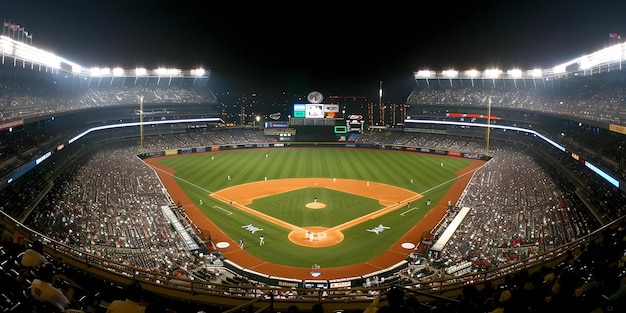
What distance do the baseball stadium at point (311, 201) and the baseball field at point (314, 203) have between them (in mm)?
191

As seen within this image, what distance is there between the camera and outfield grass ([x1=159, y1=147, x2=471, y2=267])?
85.0ft

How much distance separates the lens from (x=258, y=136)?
243 feet

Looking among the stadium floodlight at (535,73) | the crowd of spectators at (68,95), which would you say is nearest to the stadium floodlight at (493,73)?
the stadium floodlight at (535,73)

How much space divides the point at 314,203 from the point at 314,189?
5246mm

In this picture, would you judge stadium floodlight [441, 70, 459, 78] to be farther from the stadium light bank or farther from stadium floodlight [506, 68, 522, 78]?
stadium floodlight [506, 68, 522, 78]

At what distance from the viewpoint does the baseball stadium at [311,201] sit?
9820mm

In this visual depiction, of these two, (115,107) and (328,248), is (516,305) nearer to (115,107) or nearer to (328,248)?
(328,248)

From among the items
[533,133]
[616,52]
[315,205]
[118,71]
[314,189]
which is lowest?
[315,205]

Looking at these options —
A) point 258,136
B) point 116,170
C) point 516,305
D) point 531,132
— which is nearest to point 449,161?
point 531,132

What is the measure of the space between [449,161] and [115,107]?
4670cm

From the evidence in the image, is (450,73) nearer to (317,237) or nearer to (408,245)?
(408,245)

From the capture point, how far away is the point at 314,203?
118 feet

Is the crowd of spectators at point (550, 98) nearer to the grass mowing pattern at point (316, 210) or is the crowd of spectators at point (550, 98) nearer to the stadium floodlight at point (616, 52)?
the stadium floodlight at point (616, 52)

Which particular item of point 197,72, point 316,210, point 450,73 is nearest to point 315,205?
point 316,210
